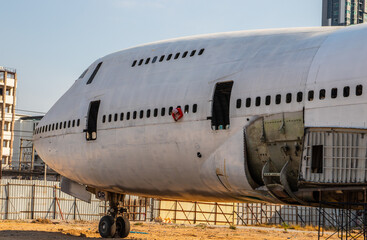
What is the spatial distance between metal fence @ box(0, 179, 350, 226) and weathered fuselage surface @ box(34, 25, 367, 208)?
19.8 metres

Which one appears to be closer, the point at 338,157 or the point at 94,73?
the point at 338,157

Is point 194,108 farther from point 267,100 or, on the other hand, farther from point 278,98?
point 278,98

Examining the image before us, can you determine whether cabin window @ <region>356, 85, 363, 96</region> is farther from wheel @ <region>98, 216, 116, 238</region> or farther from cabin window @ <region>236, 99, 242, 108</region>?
wheel @ <region>98, 216, 116, 238</region>

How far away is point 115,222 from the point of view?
27609 mm

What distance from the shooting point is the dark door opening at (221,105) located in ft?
67.1

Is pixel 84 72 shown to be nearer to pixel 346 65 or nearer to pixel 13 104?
pixel 346 65

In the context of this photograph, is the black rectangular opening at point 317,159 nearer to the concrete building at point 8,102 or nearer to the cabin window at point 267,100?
the cabin window at point 267,100

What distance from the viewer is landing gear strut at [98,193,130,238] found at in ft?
89.2

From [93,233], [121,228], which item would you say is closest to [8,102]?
[93,233]

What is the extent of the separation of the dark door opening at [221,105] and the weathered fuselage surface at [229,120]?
36 millimetres

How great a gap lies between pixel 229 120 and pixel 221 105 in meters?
0.89

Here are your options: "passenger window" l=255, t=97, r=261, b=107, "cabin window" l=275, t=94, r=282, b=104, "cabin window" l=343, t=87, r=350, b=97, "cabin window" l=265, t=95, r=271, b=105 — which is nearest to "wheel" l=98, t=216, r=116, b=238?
"passenger window" l=255, t=97, r=261, b=107

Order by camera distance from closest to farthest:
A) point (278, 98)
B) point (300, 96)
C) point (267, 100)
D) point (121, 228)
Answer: point (300, 96)
point (278, 98)
point (267, 100)
point (121, 228)

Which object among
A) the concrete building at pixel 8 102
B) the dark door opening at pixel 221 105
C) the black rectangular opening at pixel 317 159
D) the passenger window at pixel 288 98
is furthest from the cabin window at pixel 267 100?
the concrete building at pixel 8 102
